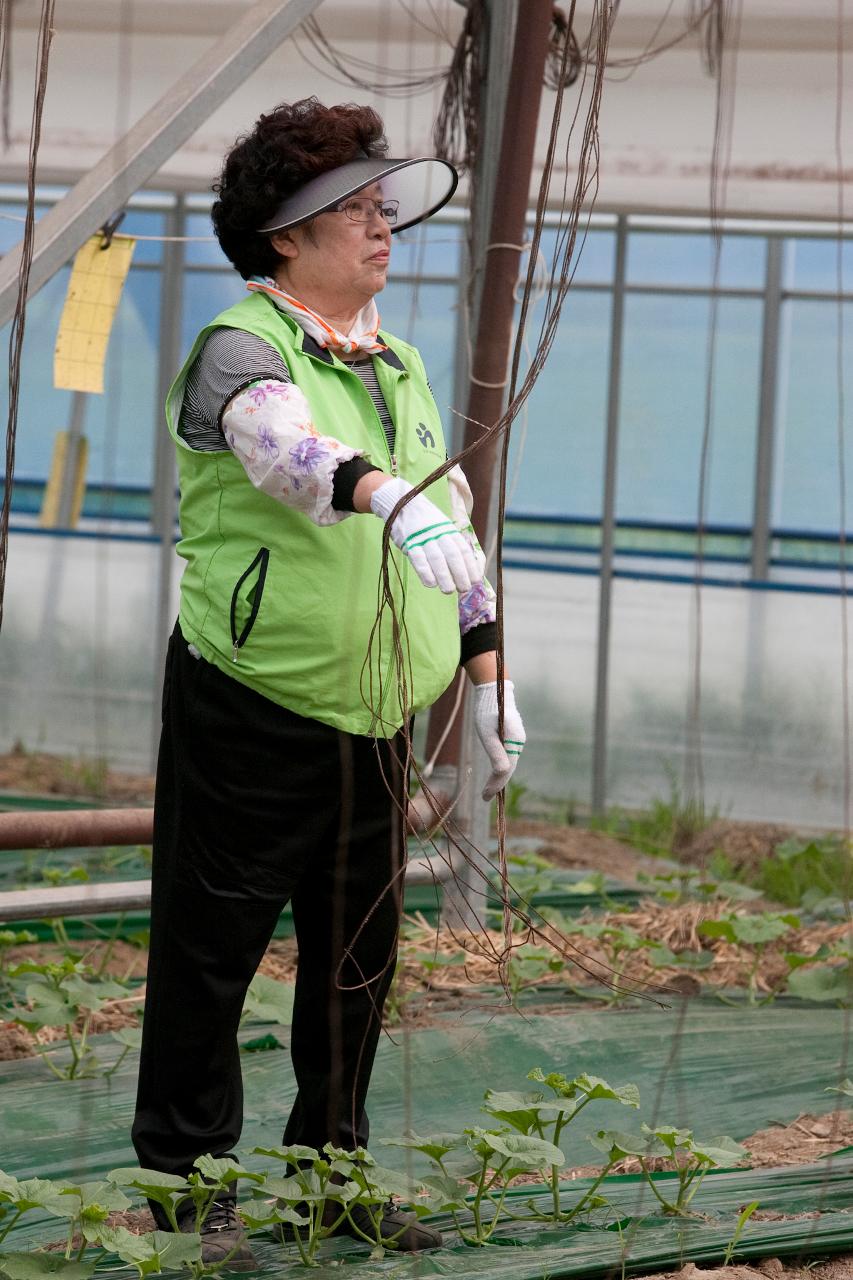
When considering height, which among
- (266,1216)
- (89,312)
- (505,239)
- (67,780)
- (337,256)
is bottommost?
(266,1216)

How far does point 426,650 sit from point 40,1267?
712 millimetres

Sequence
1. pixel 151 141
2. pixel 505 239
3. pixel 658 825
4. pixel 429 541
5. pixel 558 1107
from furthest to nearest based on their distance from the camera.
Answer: pixel 658 825 < pixel 505 239 < pixel 151 141 < pixel 558 1107 < pixel 429 541

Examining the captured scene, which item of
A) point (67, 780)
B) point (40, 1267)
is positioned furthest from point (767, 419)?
point (40, 1267)

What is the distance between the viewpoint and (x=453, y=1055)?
2.32 meters

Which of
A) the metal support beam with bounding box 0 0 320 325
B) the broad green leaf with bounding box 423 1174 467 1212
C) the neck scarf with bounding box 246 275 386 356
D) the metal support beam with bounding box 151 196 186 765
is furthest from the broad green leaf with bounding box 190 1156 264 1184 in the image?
the metal support beam with bounding box 151 196 186 765

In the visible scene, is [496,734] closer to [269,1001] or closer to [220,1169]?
[220,1169]

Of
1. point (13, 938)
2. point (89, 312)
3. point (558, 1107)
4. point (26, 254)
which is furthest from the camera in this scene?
point (13, 938)

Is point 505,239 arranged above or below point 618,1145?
above

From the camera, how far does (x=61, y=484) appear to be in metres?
5.64

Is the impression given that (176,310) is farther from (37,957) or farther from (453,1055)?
(453,1055)

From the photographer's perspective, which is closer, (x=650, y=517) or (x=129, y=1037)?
(x=129, y=1037)

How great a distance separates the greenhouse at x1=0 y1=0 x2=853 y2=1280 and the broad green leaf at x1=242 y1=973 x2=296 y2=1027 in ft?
0.04

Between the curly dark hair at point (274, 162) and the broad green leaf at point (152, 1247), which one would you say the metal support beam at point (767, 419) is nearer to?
the curly dark hair at point (274, 162)

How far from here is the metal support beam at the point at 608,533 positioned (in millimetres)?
5105
